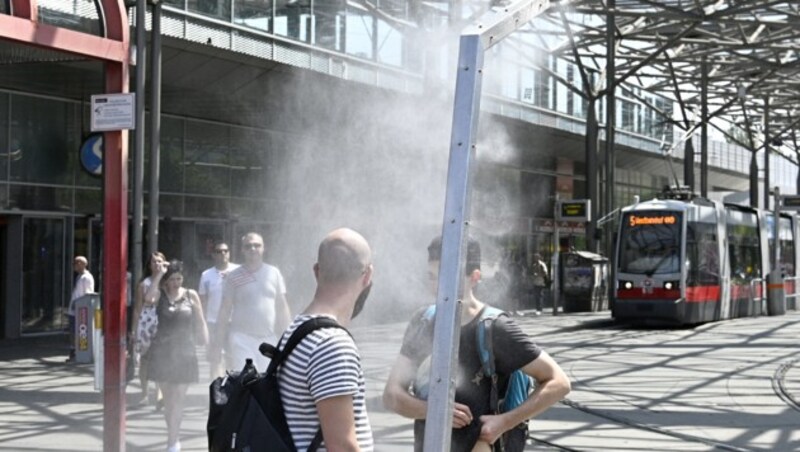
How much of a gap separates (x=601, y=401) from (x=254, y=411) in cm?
→ 1153

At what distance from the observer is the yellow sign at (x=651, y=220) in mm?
28391

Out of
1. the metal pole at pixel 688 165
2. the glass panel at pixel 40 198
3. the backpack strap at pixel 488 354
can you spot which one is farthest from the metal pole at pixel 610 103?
the backpack strap at pixel 488 354

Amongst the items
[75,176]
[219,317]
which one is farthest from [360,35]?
[75,176]

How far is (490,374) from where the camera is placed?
4586 millimetres

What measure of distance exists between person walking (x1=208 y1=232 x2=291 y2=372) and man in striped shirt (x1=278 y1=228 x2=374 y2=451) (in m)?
5.70

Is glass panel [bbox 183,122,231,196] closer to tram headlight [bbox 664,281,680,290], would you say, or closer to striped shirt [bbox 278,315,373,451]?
tram headlight [bbox 664,281,680,290]

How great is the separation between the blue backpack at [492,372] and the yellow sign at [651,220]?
79.6 feet

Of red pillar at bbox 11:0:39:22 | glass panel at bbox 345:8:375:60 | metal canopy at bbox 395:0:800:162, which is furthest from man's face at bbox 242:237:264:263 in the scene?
metal canopy at bbox 395:0:800:162

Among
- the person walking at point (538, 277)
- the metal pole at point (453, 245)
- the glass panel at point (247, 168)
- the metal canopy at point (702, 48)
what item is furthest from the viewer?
the metal canopy at point (702, 48)

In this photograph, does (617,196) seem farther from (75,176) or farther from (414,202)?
(414,202)

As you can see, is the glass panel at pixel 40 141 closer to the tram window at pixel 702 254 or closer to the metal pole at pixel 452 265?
the tram window at pixel 702 254

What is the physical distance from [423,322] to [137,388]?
11279 mm

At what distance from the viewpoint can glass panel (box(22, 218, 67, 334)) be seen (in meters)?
22.9

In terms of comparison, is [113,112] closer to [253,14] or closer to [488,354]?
[488,354]
